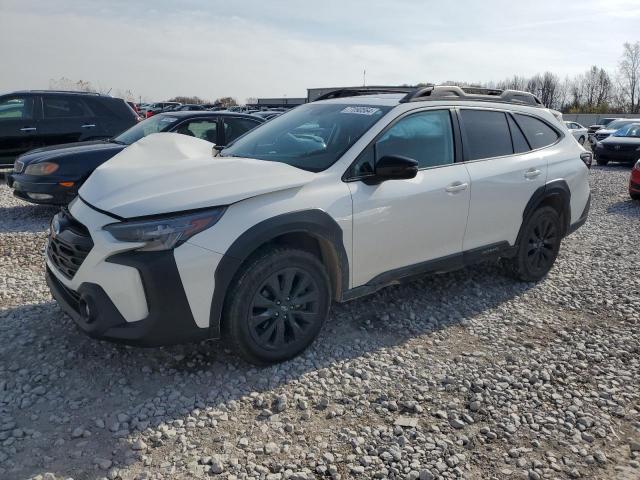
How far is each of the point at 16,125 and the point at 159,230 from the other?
833cm

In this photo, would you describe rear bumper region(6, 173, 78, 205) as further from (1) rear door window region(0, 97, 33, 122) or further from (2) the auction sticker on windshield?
(2) the auction sticker on windshield

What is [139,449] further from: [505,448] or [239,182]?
[505,448]

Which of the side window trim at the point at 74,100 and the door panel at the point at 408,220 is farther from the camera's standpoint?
the side window trim at the point at 74,100

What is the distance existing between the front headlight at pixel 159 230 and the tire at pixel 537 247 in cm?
323

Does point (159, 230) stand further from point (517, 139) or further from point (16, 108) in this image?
point (16, 108)

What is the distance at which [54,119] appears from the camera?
31.7 ft

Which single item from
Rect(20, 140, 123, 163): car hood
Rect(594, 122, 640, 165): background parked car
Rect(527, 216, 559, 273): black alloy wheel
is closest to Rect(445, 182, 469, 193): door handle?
Rect(527, 216, 559, 273): black alloy wheel

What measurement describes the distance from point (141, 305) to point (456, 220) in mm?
2484

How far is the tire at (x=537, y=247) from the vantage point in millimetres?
5035

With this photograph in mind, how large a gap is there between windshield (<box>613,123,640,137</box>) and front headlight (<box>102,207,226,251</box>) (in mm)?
18517

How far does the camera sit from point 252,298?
10.7 feet

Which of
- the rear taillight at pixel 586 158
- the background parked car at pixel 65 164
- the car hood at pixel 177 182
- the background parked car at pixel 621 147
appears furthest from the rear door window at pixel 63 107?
the background parked car at pixel 621 147

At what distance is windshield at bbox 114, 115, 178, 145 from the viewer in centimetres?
751

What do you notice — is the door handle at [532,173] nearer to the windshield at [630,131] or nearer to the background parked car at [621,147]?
the background parked car at [621,147]
